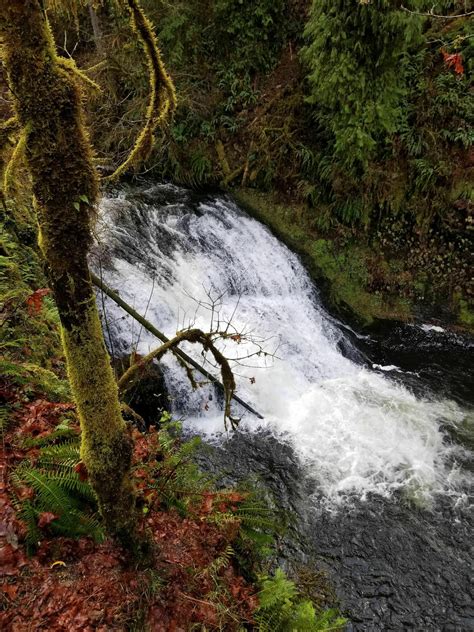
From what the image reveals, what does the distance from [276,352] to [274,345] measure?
189mm

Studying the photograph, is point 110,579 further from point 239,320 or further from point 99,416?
point 239,320

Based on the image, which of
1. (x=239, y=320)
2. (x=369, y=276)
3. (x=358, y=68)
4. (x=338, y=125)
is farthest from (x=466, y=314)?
(x=358, y=68)

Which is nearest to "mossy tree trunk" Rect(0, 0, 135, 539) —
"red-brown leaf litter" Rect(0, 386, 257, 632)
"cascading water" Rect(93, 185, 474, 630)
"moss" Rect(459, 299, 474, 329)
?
"red-brown leaf litter" Rect(0, 386, 257, 632)

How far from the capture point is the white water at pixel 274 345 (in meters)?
6.98

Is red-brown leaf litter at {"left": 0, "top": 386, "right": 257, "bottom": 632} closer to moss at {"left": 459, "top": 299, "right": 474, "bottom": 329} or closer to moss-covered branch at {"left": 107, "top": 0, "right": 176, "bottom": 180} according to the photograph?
moss-covered branch at {"left": 107, "top": 0, "right": 176, "bottom": 180}

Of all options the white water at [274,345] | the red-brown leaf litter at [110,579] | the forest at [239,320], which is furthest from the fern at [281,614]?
the white water at [274,345]

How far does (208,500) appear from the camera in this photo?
4.24m

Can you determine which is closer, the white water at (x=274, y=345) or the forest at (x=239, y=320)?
the forest at (x=239, y=320)

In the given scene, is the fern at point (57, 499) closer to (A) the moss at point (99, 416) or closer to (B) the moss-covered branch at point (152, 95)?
(A) the moss at point (99, 416)

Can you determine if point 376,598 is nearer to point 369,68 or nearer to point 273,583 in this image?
point 273,583

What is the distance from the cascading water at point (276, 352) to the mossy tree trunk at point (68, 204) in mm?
2877

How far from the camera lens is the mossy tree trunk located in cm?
155

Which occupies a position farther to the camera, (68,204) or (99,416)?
(99,416)

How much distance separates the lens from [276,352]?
878cm
